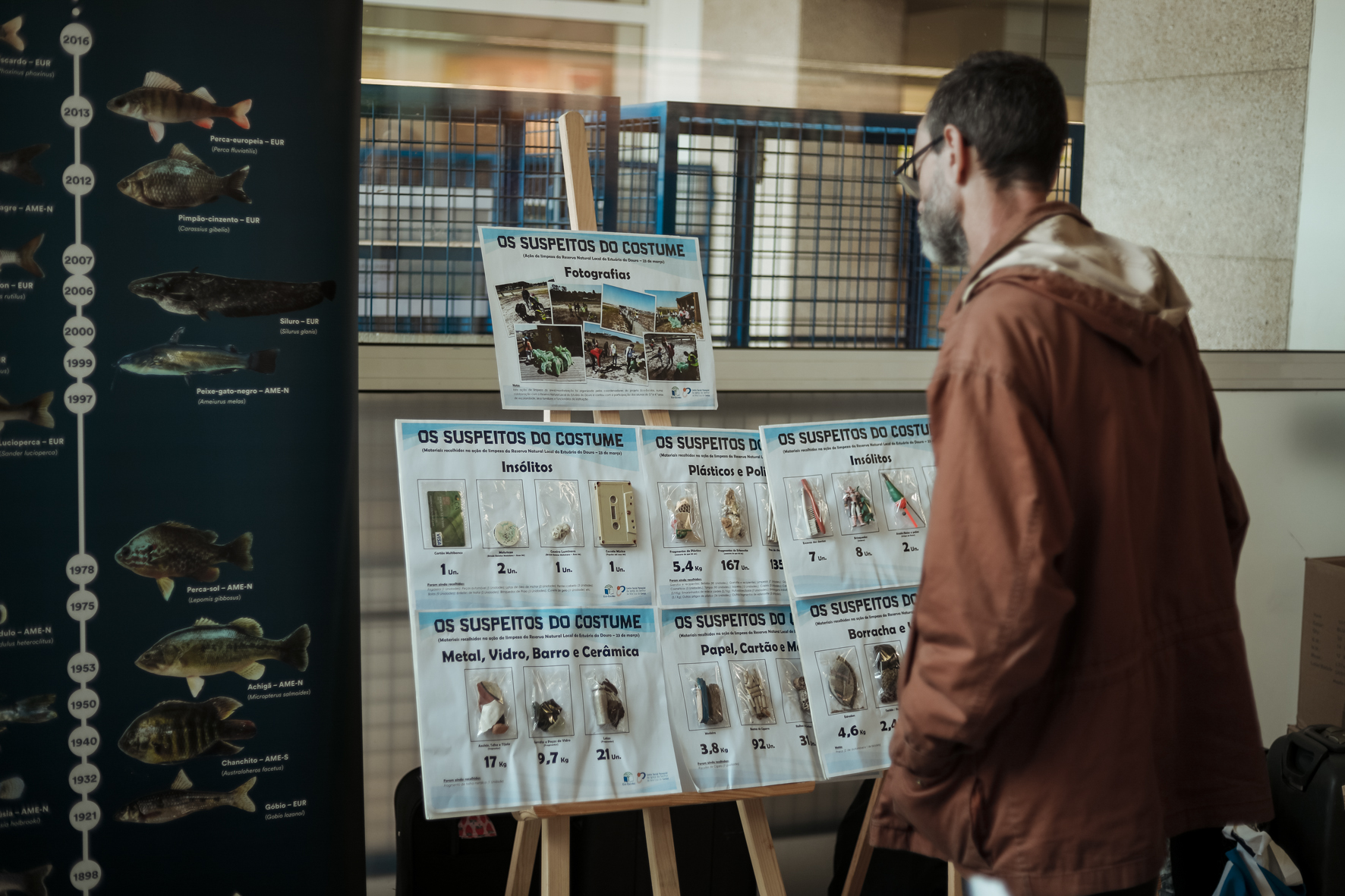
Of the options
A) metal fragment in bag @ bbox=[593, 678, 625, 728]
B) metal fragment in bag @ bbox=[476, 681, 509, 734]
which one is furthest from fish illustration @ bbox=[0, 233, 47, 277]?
metal fragment in bag @ bbox=[593, 678, 625, 728]

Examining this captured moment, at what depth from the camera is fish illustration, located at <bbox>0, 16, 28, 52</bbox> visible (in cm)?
164

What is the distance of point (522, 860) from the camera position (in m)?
1.88

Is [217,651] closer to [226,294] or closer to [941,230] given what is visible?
[226,294]

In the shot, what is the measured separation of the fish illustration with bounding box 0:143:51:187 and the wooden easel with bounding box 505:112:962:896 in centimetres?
85

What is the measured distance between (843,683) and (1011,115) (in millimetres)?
983

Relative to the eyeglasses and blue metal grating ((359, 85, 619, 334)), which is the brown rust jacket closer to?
the eyeglasses

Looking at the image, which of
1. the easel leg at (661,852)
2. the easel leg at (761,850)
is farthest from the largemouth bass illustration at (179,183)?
the easel leg at (761,850)

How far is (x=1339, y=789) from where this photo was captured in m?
2.24

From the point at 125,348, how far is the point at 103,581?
39cm

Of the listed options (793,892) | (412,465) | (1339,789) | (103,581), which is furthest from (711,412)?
(1339,789)

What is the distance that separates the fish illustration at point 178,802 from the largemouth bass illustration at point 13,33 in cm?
121

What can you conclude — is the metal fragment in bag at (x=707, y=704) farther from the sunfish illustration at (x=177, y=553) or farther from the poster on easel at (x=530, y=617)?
the sunfish illustration at (x=177, y=553)

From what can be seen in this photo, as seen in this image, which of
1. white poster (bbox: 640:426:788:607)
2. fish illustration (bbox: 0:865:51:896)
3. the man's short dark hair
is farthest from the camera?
white poster (bbox: 640:426:788:607)

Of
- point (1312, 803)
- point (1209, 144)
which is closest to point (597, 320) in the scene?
point (1312, 803)
